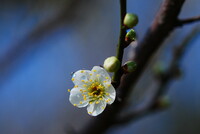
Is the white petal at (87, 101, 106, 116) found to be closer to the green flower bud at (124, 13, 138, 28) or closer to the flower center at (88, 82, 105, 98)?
the flower center at (88, 82, 105, 98)

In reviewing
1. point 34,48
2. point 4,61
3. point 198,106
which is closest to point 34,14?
point 34,48

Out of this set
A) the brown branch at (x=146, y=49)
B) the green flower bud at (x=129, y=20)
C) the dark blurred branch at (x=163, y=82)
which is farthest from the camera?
the dark blurred branch at (x=163, y=82)

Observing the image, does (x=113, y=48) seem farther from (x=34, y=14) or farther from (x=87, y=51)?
(x=34, y=14)

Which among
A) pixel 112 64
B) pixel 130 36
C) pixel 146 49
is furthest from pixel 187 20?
pixel 112 64

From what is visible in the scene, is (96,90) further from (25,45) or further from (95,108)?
(25,45)

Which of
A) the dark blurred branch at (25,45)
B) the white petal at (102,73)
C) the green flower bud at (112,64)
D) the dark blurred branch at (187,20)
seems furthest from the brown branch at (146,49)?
the dark blurred branch at (25,45)

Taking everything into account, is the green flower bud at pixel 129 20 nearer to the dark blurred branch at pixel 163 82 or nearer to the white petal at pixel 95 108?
the white petal at pixel 95 108
